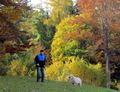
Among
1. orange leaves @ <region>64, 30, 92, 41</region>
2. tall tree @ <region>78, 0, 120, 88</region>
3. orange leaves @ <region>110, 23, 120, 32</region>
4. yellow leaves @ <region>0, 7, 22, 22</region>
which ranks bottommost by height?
orange leaves @ <region>64, 30, 92, 41</region>

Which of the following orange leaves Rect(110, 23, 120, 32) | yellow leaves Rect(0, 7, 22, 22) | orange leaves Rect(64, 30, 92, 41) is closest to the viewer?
yellow leaves Rect(0, 7, 22, 22)

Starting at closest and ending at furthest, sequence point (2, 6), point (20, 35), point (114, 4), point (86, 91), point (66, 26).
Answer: point (86, 91), point (2, 6), point (20, 35), point (114, 4), point (66, 26)

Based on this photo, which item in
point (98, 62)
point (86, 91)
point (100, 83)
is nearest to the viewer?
point (86, 91)

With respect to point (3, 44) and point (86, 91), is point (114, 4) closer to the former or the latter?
point (3, 44)

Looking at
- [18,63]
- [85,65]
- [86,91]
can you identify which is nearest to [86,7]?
[85,65]

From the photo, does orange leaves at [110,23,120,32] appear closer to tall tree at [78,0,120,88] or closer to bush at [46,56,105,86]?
tall tree at [78,0,120,88]

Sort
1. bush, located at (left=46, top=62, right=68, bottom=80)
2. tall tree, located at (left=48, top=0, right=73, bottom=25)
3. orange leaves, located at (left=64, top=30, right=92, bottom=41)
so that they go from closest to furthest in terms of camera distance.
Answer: orange leaves, located at (left=64, top=30, right=92, bottom=41), bush, located at (left=46, top=62, right=68, bottom=80), tall tree, located at (left=48, top=0, right=73, bottom=25)

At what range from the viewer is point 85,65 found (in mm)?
47469

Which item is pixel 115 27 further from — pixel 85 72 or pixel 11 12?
pixel 11 12

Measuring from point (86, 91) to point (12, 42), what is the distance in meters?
13.3

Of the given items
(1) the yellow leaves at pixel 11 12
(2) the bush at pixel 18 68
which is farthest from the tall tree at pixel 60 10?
(1) the yellow leaves at pixel 11 12

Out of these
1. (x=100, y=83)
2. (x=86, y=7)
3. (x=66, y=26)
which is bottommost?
(x=100, y=83)

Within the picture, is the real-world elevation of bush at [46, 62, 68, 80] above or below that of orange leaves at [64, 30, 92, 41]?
below

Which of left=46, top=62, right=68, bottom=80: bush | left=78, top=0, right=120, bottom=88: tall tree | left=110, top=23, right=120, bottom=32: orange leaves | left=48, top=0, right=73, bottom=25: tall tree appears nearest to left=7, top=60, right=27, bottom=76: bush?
left=46, top=62, right=68, bottom=80: bush
